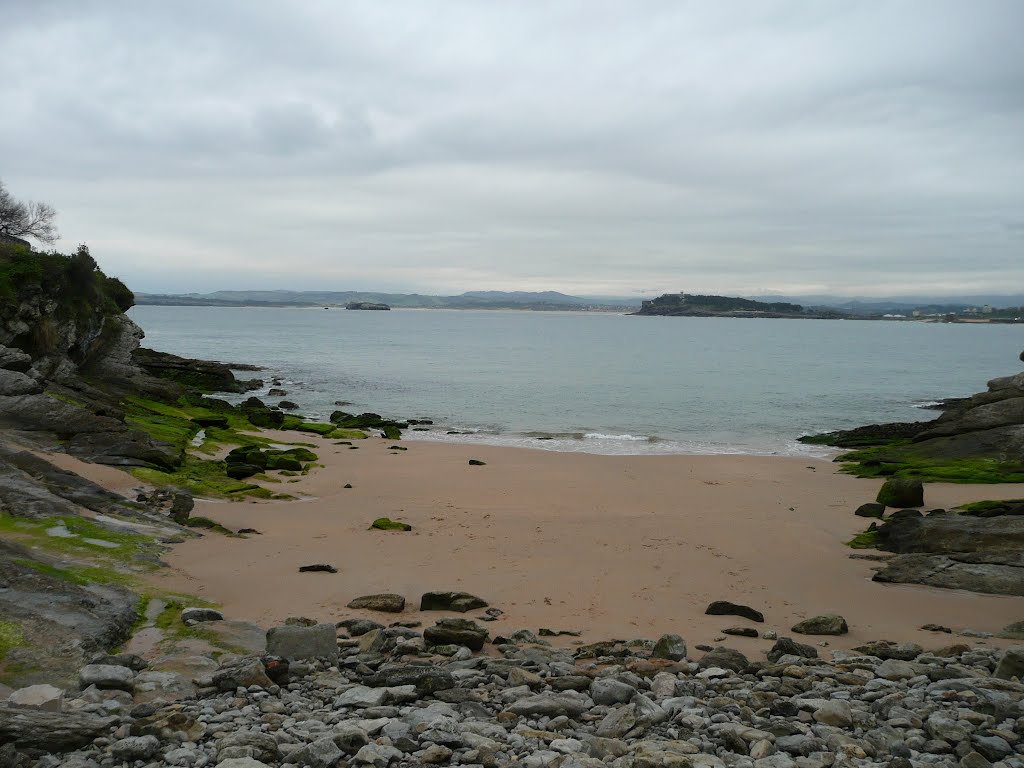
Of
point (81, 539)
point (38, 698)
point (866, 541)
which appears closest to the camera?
point (38, 698)

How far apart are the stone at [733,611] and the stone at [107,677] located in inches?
317

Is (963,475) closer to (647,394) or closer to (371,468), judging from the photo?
(371,468)

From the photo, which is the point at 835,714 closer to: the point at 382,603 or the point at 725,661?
the point at 725,661

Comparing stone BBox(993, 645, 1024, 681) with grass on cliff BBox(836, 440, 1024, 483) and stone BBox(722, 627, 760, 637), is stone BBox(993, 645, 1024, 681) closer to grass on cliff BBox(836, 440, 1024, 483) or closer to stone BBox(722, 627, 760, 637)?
stone BBox(722, 627, 760, 637)

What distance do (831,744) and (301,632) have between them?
5.75 meters

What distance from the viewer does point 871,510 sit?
64.2ft

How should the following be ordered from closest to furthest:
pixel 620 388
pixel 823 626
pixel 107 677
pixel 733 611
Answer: pixel 107 677, pixel 823 626, pixel 733 611, pixel 620 388

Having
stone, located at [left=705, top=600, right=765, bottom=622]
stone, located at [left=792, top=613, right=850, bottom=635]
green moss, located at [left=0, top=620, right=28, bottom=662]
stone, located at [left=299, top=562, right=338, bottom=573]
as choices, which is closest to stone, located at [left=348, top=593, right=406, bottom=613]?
stone, located at [left=299, top=562, right=338, bottom=573]

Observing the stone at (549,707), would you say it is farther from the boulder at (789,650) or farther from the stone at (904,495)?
the stone at (904,495)

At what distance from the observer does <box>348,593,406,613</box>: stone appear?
444 inches

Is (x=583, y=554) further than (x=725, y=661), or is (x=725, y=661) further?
(x=583, y=554)

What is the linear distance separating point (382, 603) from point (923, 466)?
2263cm

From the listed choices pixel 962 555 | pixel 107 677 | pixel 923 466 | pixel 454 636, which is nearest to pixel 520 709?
pixel 454 636

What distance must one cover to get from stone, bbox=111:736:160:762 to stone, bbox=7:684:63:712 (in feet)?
2.48
